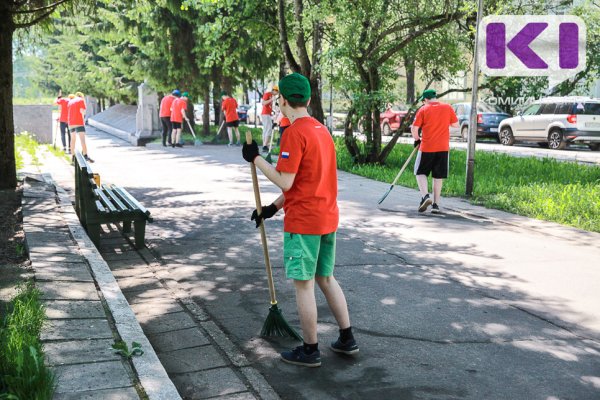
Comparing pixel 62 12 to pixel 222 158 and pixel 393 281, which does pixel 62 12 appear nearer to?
pixel 222 158

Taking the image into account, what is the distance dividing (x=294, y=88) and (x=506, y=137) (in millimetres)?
26052

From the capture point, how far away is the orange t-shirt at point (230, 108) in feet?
80.7

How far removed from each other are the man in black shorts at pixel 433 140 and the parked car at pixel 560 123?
15.5m

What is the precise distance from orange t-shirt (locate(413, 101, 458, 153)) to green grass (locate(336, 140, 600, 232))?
4.66 feet

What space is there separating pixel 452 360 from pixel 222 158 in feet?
52.3

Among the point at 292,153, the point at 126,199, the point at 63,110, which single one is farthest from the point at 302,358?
the point at 63,110

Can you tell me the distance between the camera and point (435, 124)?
→ 1102 cm

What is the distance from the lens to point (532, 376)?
4.50 m

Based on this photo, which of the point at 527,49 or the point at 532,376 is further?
the point at 527,49

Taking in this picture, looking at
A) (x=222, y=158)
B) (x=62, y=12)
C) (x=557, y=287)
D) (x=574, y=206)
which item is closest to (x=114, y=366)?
(x=557, y=287)

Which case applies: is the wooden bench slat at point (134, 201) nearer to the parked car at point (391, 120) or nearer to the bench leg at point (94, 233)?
the bench leg at point (94, 233)

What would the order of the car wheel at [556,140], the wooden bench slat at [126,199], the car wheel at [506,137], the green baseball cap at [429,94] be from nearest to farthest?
1. the wooden bench slat at [126,199]
2. the green baseball cap at [429,94]
3. the car wheel at [556,140]
4. the car wheel at [506,137]

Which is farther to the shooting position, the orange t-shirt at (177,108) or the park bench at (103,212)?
the orange t-shirt at (177,108)

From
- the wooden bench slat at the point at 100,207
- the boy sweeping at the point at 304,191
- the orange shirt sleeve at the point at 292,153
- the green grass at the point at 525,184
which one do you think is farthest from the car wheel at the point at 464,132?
the orange shirt sleeve at the point at 292,153
